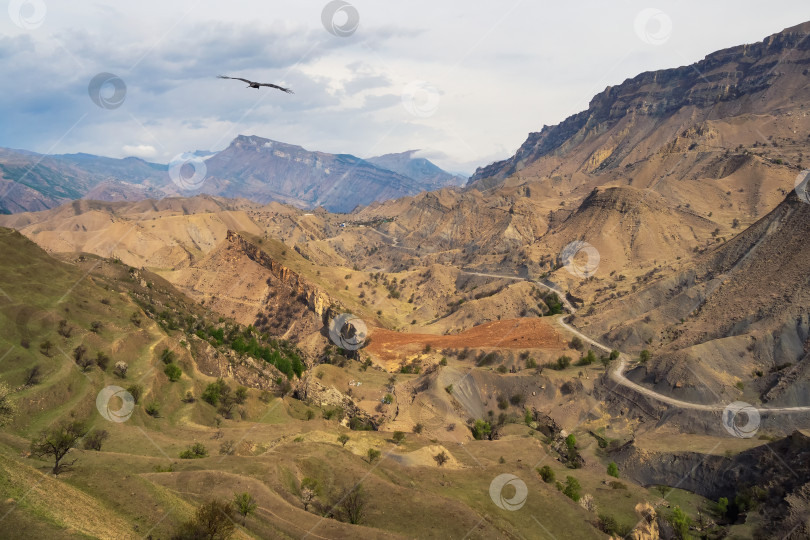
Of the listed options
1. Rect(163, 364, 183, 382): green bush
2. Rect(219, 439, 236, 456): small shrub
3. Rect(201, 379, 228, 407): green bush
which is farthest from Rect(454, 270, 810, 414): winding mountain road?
Rect(163, 364, 183, 382): green bush

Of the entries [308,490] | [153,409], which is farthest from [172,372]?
[308,490]

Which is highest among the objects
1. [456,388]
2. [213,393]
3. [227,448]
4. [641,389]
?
[213,393]

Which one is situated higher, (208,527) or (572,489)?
(208,527)

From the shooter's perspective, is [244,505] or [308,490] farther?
[308,490]

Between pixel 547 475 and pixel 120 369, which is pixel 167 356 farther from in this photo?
pixel 547 475

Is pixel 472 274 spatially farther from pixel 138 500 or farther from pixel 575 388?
pixel 138 500

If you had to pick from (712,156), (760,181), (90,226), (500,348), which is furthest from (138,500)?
(90,226)

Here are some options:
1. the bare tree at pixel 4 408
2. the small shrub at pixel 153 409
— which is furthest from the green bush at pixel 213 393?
the bare tree at pixel 4 408
